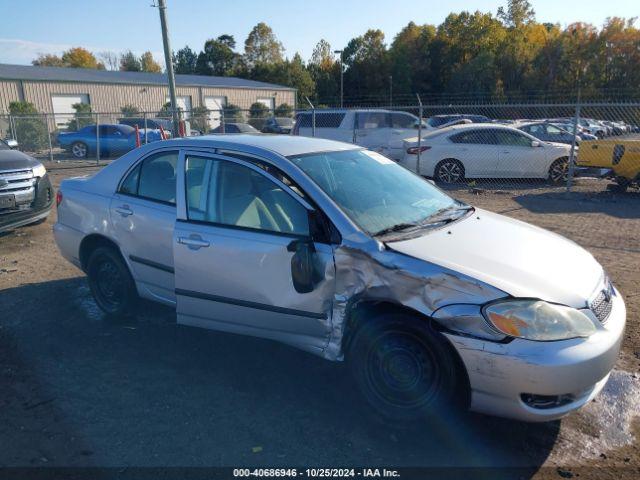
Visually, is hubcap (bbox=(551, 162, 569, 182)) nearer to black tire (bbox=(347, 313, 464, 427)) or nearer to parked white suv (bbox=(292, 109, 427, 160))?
parked white suv (bbox=(292, 109, 427, 160))

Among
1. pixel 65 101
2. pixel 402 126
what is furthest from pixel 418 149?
pixel 65 101

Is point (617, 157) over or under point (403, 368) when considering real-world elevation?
over

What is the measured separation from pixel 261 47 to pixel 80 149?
2456 inches

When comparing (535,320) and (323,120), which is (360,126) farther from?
(535,320)

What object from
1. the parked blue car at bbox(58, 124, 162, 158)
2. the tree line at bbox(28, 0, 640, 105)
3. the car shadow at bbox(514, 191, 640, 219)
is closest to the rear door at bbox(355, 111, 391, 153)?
the car shadow at bbox(514, 191, 640, 219)

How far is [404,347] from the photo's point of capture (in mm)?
3137

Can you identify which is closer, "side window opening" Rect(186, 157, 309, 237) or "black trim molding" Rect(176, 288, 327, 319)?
"black trim molding" Rect(176, 288, 327, 319)

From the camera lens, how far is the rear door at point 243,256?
347 cm

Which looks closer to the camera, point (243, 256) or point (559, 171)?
point (243, 256)

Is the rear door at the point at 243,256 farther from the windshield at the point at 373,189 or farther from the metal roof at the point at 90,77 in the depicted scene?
the metal roof at the point at 90,77

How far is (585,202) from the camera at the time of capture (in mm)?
10594

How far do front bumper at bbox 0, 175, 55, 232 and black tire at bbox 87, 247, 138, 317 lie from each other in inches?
142

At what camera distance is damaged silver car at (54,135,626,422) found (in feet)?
9.39

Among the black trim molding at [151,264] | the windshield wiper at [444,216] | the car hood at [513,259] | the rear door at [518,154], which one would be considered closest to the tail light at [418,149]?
the rear door at [518,154]
